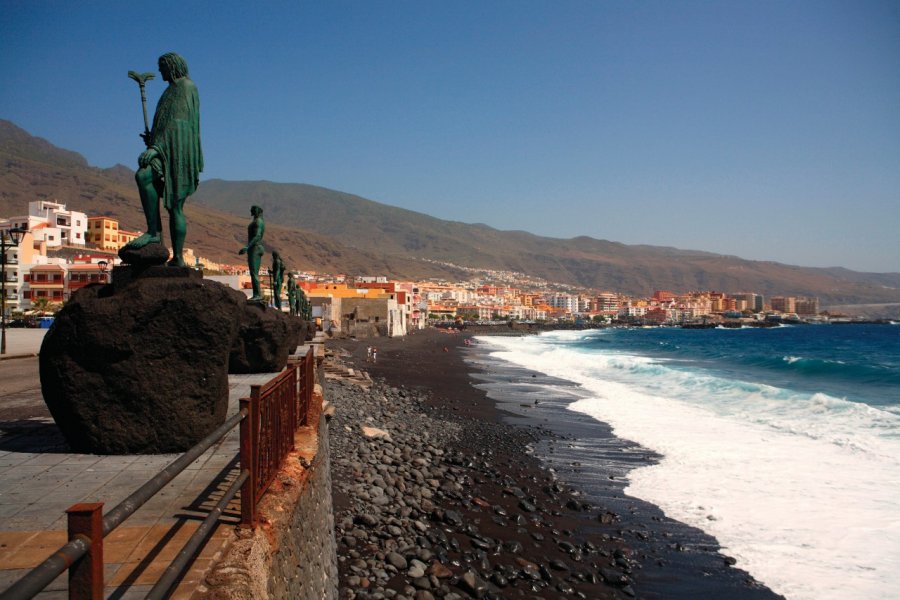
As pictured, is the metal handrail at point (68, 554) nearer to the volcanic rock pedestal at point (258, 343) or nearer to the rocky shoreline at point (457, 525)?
the rocky shoreline at point (457, 525)

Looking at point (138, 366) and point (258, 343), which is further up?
point (138, 366)

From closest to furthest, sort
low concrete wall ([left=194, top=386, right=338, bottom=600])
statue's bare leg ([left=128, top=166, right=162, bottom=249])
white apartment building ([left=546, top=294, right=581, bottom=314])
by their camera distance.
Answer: low concrete wall ([left=194, top=386, right=338, bottom=600]) < statue's bare leg ([left=128, top=166, right=162, bottom=249]) < white apartment building ([left=546, top=294, right=581, bottom=314])

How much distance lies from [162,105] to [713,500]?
9.54 m

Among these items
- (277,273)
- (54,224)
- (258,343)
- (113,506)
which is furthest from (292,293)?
(54,224)

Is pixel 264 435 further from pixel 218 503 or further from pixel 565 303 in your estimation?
pixel 565 303

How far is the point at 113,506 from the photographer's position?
3389mm

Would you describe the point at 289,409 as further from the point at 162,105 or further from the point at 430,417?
the point at 430,417

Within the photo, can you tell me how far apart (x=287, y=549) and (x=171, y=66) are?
4618 mm

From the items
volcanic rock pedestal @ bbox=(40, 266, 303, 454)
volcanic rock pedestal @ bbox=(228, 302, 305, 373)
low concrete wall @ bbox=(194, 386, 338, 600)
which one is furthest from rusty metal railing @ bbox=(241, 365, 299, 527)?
volcanic rock pedestal @ bbox=(228, 302, 305, 373)

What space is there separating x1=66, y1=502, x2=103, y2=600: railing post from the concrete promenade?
85cm

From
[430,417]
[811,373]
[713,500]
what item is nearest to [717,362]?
[811,373]

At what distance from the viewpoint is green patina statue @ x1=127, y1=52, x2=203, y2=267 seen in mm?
5508

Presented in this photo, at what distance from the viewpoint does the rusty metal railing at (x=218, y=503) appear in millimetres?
1429

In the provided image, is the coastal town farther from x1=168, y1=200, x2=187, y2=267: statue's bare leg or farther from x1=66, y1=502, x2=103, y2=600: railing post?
x1=66, y1=502, x2=103, y2=600: railing post
